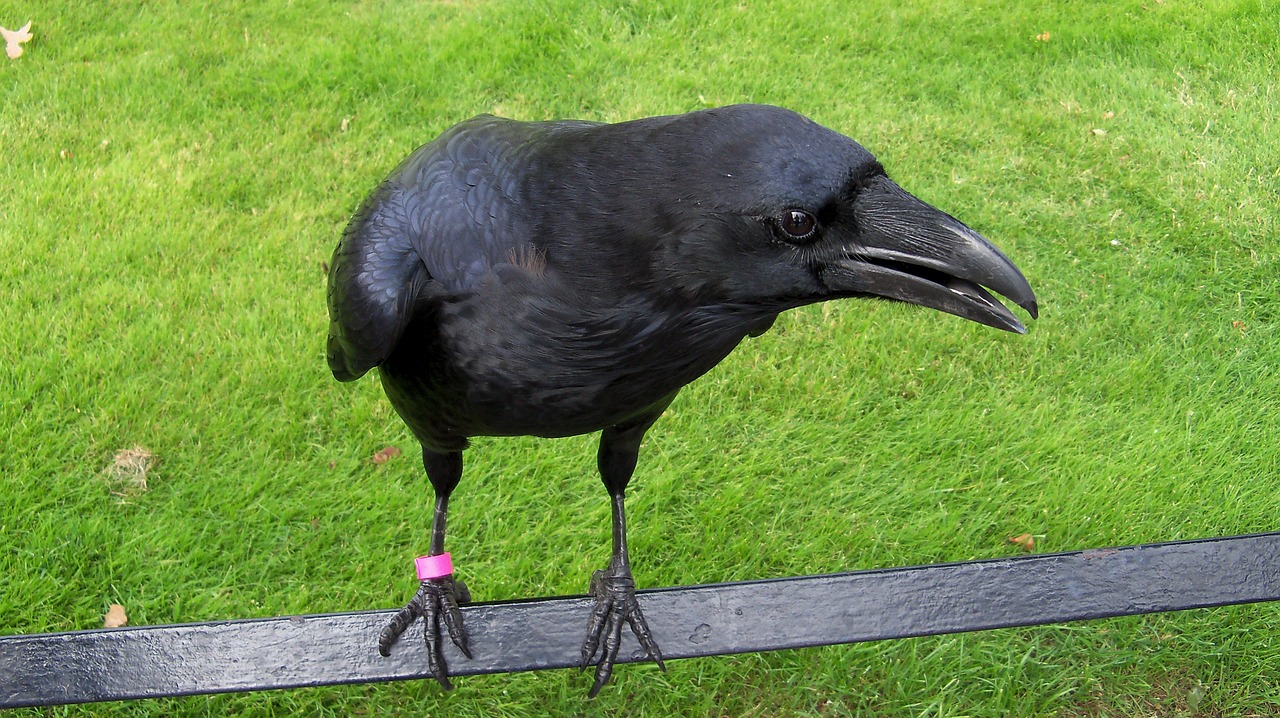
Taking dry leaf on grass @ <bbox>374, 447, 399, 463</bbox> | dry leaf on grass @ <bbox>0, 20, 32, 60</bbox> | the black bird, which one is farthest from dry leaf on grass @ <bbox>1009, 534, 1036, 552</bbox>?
dry leaf on grass @ <bbox>0, 20, 32, 60</bbox>

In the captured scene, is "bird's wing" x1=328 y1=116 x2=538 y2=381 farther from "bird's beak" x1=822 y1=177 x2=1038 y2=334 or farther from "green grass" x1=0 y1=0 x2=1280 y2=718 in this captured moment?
"green grass" x1=0 y1=0 x2=1280 y2=718

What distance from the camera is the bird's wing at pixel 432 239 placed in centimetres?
178

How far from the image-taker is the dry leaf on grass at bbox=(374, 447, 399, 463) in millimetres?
3573

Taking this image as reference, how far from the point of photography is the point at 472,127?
6.85 feet

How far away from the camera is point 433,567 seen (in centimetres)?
253

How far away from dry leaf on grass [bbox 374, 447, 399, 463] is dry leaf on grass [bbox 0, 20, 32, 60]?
3.64 meters

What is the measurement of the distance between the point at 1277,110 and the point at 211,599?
5.78 m

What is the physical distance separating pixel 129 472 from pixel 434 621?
5.55 ft

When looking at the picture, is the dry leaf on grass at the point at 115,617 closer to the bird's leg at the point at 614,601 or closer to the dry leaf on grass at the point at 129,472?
the dry leaf on grass at the point at 129,472

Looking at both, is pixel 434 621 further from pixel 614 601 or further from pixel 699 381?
pixel 699 381

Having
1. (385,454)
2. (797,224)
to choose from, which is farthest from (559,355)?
(385,454)

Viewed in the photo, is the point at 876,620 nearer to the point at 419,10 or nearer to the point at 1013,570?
the point at 1013,570

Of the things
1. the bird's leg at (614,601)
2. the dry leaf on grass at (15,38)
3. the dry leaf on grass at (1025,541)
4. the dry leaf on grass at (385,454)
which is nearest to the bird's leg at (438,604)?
the bird's leg at (614,601)

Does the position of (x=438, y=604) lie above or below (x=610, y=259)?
below
